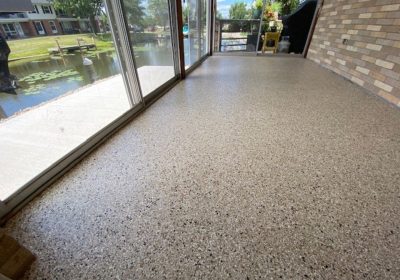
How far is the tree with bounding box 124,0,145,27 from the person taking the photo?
1.88m

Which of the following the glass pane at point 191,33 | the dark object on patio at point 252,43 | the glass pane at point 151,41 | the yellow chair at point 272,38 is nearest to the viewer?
the glass pane at point 151,41

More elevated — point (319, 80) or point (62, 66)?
point (62, 66)

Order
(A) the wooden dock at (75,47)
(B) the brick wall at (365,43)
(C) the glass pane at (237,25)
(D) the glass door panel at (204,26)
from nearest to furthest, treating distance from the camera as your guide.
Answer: (A) the wooden dock at (75,47) < (B) the brick wall at (365,43) < (D) the glass door panel at (204,26) < (C) the glass pane at (237,25)

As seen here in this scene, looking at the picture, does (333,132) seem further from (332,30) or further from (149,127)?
(332,30)

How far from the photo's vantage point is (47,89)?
1336 mm

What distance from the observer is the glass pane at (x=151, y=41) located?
6.77ft

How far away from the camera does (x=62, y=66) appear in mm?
1425

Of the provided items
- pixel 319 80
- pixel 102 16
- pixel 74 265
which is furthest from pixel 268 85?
pixel 74 265

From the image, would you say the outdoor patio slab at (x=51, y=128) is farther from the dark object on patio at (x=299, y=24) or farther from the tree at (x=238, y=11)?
the dark object on patio at (x=299, y=24)

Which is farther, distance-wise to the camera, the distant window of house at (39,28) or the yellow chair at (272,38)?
the yellow chair at (272,38)

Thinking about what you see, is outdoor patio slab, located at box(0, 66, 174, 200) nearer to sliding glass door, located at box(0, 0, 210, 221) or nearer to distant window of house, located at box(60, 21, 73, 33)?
sliding glass door, located at box(0, 0, 210, 221)

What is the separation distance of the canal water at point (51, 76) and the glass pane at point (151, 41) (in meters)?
0.25

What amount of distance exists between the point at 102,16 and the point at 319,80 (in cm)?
342

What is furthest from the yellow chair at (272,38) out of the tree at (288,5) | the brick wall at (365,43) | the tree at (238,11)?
the brick wall at (365,43)
